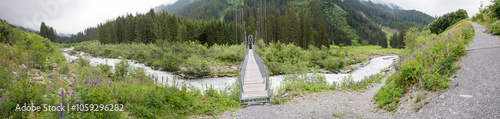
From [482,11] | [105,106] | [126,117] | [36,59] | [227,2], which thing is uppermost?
[227,2]

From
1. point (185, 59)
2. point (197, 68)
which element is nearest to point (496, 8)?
point (197, 68)

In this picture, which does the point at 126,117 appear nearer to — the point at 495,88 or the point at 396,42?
the point at 495,88

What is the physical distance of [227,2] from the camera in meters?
180

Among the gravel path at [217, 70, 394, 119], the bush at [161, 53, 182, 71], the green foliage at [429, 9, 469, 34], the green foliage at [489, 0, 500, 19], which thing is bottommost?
the gravel path at [217, 70, 394, 119]

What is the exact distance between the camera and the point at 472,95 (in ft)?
12.4

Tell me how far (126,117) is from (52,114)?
1330 millimetres

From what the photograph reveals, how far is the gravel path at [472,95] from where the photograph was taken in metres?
3.32

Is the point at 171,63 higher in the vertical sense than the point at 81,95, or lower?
lower

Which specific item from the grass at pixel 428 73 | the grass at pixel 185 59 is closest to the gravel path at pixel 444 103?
the grass at pixel 428 73

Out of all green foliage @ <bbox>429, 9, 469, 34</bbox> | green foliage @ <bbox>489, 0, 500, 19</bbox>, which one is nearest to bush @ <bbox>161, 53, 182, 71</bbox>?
green foliage @ <bbox>489, 0, 500, 19</bbox>

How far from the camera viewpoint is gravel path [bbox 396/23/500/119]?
3.32 meters

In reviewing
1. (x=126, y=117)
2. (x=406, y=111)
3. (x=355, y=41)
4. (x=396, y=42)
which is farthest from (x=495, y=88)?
(x=355, y=41)

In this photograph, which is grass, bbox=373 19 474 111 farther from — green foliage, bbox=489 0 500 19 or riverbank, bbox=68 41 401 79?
riverbank, bbox=68 41 401 79

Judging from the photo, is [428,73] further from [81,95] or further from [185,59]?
[185,59]
